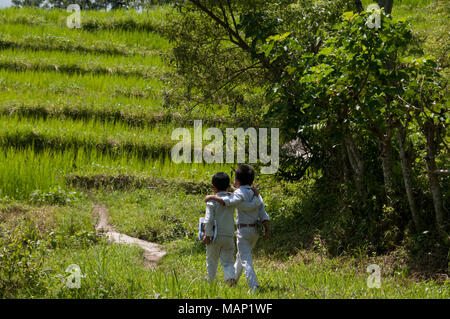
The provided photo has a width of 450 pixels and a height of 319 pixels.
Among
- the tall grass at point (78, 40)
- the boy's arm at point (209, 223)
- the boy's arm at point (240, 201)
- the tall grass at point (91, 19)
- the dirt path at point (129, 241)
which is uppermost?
the tall grass at point (91, 19)

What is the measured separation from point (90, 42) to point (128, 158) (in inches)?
259

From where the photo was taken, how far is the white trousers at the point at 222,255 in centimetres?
531

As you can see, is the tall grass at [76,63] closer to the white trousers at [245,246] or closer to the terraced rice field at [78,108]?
the terraced rice field at [78,108]

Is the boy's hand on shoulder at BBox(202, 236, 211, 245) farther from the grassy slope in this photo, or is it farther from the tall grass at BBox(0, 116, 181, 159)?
the tall grass at BBox(0, 116, 181, 159)

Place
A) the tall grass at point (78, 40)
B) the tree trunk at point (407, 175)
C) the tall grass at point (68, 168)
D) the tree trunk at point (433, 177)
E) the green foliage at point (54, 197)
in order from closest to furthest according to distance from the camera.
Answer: the tree trunk at point (433, 177) → the tree trunk at point (407, 175) → the green foliage at point (54, 197) → the tall grass at point (68, 168) → the tall grass at point (78, 40)

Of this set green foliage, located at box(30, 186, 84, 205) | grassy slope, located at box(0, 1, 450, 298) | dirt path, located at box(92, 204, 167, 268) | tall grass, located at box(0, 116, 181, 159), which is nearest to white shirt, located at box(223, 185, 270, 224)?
grassy slope, located at box(0, 1, 450, 298)

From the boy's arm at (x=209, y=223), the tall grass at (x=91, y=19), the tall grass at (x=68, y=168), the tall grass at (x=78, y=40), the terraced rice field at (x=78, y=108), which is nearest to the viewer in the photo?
the boy's arm at (x=209, y=223)

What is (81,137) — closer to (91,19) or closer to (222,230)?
(222,230)

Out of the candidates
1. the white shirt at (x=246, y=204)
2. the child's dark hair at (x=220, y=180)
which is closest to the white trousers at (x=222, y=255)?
the white shirt at (x=246, y=204)

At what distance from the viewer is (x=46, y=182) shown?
942 centimetres

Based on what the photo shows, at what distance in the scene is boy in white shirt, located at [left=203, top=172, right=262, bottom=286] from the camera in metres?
5.28

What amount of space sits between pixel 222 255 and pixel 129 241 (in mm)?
2841

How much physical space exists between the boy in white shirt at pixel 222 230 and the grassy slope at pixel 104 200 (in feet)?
0.46
